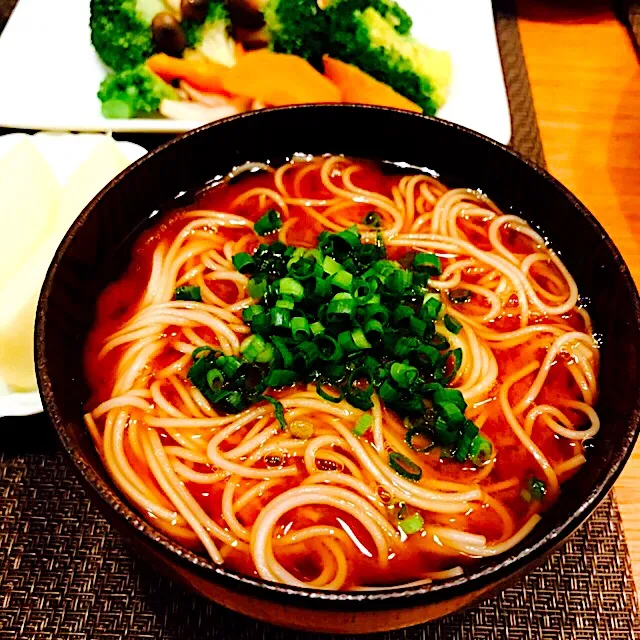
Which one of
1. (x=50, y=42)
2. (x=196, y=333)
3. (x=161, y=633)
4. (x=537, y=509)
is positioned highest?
(x=50, y=42)

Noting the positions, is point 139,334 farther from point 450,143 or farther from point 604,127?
point 604,127

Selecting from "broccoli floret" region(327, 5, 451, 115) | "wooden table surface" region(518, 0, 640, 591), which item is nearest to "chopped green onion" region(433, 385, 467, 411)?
"wooden table surface" region(518, 0, 640, 591)

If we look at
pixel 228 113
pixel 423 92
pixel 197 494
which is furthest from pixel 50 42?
pixel 197 494

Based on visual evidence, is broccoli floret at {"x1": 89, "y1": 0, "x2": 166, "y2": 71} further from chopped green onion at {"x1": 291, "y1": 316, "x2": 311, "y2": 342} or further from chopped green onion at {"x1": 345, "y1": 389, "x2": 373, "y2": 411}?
chopped green onion at {"x1": 345, "y1": 389, "x2": 373, "y2": 411}

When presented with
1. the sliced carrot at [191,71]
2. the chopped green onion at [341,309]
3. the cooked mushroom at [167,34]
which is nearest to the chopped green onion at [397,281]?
the chopped green onion at [341,309]

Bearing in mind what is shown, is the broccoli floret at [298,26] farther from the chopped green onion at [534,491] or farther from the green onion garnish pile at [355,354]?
the chopped green onion at [534,491]
